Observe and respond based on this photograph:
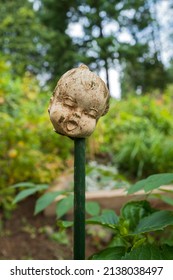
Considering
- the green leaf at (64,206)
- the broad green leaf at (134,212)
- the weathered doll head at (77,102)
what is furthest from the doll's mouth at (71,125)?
the green leaf at (64,206)

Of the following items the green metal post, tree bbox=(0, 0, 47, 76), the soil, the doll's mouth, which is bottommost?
the soil

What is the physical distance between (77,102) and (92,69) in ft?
39.3

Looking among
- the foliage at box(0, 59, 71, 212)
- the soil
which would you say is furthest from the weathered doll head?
the foliage at box(0, 59, 71, 212)

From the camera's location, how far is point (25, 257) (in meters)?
2.05

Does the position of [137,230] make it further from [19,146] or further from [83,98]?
[19,146]

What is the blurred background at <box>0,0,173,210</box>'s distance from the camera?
2762mm

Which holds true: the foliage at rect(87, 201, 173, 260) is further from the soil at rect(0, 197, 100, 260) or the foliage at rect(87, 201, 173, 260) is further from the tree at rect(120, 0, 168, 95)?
the tree at rect(120, 0, 168, 95)

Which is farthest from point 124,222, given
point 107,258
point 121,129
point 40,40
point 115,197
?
point 40,40

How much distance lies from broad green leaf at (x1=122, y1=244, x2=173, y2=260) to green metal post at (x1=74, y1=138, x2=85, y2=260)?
104mm

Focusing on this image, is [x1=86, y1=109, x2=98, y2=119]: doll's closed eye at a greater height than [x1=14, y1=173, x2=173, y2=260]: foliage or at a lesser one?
greater

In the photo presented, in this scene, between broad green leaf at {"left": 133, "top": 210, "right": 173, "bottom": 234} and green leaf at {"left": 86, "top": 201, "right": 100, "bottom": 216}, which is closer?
broad green leaf at {"left": 133, "top": 210, "right": 173, "bottom": 234}

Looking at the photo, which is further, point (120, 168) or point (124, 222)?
point (120, 168)
